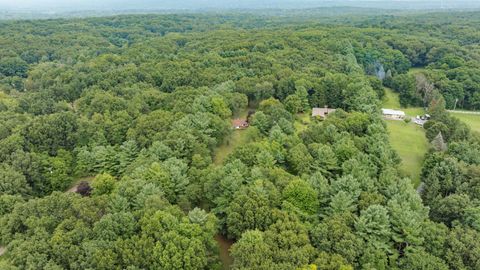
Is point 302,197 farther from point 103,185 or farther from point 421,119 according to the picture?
point 421,119

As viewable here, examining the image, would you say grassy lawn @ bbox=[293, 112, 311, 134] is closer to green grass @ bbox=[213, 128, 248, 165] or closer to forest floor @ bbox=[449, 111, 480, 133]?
green grass @ bbox=[213, 128, 248, 165]

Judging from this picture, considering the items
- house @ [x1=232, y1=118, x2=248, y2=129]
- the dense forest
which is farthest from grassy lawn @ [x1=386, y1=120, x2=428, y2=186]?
house @ [x1=232, y1=118, x2=248, y2=129]

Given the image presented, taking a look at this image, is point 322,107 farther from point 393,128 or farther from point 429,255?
point 429,255

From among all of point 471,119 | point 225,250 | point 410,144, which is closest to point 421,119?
point 471,119

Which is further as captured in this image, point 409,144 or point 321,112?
point 321,112

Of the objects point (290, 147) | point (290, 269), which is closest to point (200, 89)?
point (290, 147)

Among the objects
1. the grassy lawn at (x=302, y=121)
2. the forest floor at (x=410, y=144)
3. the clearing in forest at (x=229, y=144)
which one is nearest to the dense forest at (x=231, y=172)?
the clearing in forest at (x=229, y=144)
